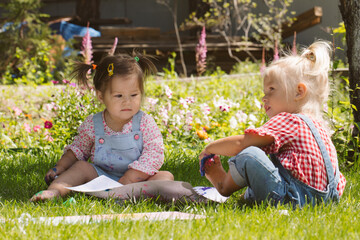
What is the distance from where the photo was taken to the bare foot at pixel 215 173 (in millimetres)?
2893

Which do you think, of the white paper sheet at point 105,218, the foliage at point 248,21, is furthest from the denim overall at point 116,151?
the foliage at point 248,21

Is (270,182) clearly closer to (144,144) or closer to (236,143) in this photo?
(236,143)

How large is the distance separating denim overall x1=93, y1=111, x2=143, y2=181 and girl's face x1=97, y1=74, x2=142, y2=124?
99mm

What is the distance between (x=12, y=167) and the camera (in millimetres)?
3756

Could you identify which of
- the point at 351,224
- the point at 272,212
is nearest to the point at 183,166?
the point at 272,212

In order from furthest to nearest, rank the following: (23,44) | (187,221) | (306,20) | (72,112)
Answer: (306,20)
(23,44)
(72,112)
(187,221)

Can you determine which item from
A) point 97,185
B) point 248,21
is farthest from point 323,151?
point 248,21

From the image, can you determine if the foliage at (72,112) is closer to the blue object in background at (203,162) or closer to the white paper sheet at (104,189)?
the white paper sheet at (104,189)

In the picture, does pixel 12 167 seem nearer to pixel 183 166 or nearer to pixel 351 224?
pixel 183 166

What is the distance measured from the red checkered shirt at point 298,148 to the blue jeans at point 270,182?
4 cm

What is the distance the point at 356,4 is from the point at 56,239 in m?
2.93

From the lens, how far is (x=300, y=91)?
2.76 m

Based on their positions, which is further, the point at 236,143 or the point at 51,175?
the point at 51,175

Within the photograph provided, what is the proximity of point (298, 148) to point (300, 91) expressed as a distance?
33 centimetres
